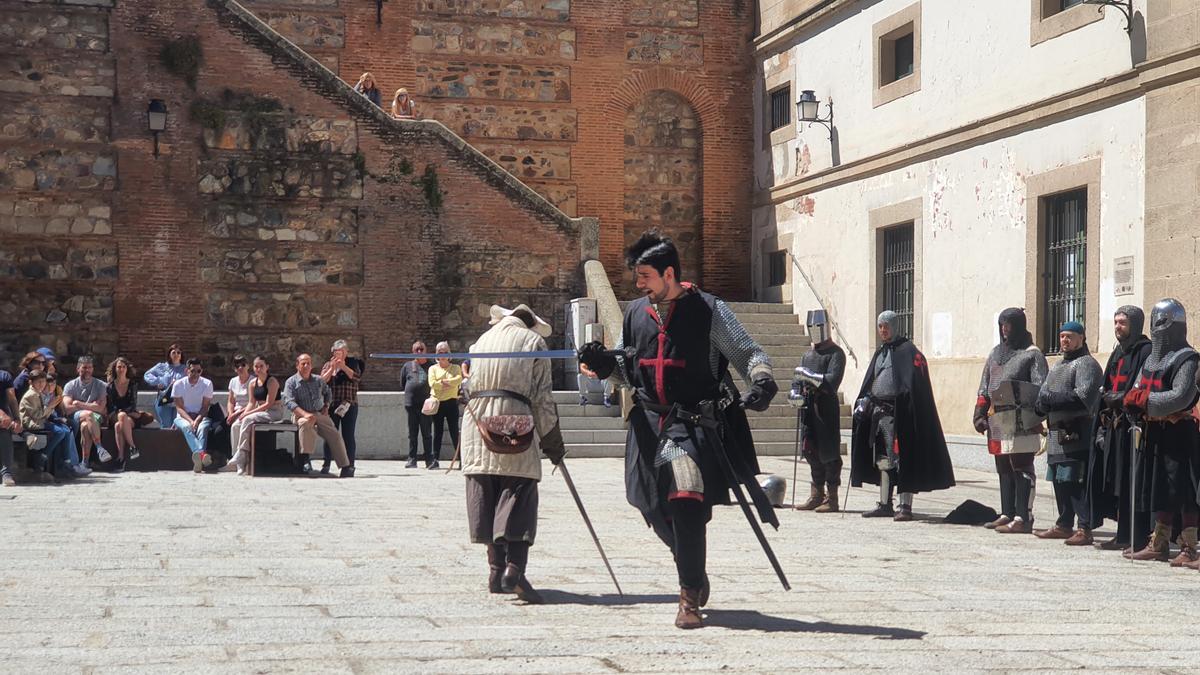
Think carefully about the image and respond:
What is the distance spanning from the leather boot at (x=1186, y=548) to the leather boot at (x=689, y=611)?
13.8 ft

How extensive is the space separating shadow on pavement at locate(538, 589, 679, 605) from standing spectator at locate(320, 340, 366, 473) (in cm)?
1053

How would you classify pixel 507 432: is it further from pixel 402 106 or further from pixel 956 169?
pixel 402 106

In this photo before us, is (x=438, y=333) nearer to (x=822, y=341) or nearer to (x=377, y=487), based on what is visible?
(x=377, y=487)

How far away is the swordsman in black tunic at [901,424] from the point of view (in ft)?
43.1

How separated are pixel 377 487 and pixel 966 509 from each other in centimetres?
626

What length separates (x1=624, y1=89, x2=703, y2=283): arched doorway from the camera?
90.5ft

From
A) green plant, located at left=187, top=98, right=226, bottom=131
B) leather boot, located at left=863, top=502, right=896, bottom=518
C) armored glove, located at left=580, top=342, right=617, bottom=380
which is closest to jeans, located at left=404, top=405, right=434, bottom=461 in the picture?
green plant, located at left=187, top=98, right=226, bottom=131

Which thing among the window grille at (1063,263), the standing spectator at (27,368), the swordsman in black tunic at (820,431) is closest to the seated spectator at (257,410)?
the standing spectator at (27,368)

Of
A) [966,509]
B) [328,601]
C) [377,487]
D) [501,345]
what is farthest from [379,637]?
[377,487]

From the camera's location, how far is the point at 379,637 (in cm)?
680

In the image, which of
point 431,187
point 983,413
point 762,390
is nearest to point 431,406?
point 431,187

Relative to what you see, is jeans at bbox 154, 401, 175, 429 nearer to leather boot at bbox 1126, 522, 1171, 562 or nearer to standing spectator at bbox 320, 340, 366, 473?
standing spectator at bbox 320, 340, 366, 473

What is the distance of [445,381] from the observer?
774 inches

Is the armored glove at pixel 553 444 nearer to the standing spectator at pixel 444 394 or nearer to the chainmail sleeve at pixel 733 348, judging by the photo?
the chainmail sleeve at pixel 733 348
